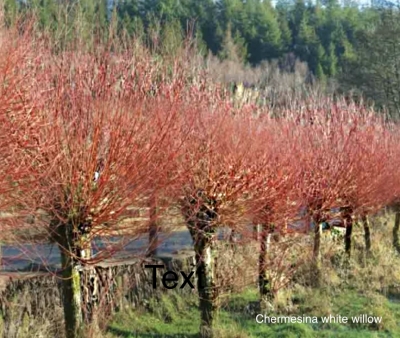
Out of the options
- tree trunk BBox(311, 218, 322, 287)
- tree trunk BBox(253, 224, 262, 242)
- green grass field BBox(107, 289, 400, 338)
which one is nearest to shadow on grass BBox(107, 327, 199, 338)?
green grass field BBox(107, 289, 400, 338)

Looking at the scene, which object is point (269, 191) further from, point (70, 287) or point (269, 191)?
point (70, 287)

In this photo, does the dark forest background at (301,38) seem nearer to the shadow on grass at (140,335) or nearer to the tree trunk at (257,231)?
the tree trunk at (257,231)

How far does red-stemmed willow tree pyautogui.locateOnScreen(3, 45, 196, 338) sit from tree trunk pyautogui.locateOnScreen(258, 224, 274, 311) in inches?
110

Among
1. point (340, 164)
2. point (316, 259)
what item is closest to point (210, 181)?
point (316, 259)

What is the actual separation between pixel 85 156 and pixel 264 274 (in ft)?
13.9

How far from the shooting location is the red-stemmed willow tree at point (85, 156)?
16.7 ft

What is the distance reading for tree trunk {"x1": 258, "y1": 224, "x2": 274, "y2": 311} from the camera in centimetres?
831

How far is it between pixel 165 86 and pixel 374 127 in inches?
287

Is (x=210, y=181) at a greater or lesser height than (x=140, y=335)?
greater

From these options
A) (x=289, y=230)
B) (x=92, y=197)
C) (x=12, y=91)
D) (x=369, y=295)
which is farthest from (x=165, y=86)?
(x=369, y=295)

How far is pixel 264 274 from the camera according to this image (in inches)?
335

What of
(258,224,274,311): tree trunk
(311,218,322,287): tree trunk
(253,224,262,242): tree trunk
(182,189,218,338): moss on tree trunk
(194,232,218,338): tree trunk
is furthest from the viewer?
(311,218,322,287): tree trunk

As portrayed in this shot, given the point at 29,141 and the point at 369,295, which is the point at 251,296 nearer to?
the point at 369,295

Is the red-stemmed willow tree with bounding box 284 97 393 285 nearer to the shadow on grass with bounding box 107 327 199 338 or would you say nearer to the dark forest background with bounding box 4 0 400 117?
the dark forest background with bounding box 4 0 400 117
